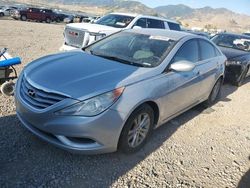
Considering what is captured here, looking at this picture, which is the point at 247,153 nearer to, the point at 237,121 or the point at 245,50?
the point at 237,121

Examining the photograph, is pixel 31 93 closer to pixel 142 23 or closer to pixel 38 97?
pixel 38 97

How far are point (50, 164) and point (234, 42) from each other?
28.4ft

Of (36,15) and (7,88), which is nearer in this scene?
(7,88)

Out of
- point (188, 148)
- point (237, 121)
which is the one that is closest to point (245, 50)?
point (237, 121)

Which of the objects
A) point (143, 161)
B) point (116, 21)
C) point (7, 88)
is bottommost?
point (143, 161)

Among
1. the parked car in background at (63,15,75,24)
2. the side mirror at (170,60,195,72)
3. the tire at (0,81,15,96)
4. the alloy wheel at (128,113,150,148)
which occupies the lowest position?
the parked car in background at (63,15,75,24)

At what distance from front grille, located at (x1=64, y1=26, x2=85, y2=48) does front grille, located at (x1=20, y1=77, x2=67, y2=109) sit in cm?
477

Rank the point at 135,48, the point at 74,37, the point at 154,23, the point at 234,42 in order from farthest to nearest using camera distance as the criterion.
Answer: the point at 154,23, the point at 234,42, the point at 74,37, the point at 135,48

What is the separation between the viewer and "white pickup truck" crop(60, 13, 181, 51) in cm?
800

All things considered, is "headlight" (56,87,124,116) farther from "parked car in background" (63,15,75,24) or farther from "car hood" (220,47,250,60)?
"parked car in background" (63,15,75,24)

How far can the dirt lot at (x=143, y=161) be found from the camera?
326 cm

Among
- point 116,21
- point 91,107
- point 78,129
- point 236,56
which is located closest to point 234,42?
point 236,56

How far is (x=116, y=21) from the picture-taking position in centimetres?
967

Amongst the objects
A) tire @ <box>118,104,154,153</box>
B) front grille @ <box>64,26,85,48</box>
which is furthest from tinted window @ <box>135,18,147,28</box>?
tire @ <box>118,104,154,153</box>
